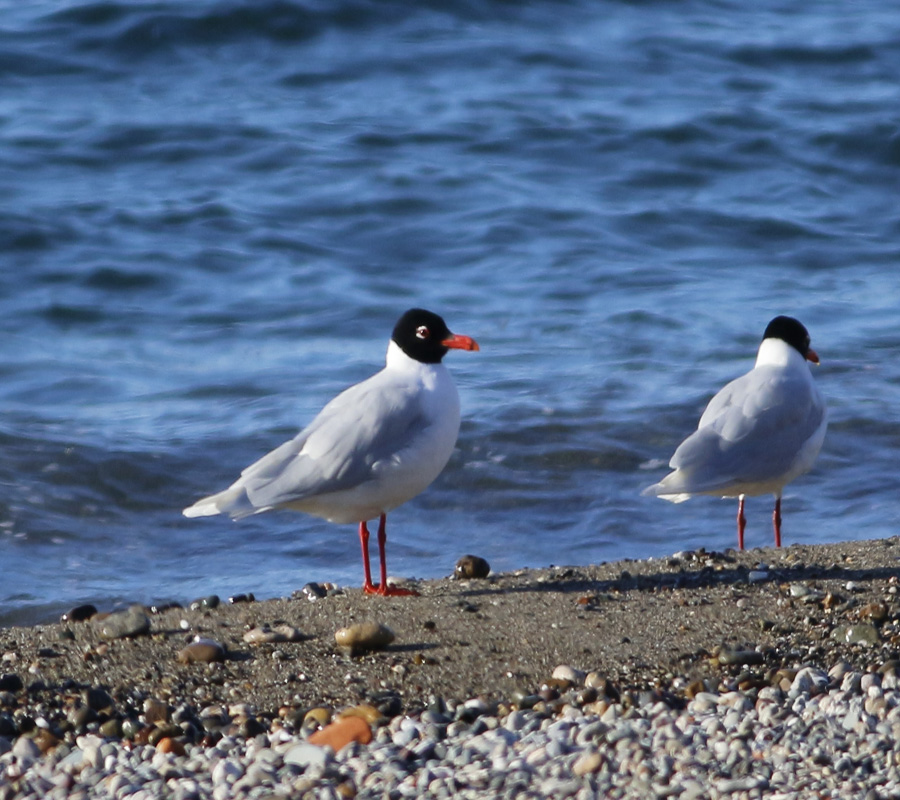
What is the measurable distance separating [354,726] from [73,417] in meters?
5.75

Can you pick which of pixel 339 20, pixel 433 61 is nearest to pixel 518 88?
pixel 433 61

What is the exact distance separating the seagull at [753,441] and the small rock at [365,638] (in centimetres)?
194

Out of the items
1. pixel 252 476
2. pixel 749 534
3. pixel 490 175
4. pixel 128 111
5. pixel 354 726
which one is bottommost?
pixel 749 534

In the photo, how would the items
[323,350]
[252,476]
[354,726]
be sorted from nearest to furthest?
[354,726], [252,476], [323,350]

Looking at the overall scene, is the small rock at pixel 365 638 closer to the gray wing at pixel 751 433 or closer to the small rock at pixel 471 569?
the small rock at pixel 471 569

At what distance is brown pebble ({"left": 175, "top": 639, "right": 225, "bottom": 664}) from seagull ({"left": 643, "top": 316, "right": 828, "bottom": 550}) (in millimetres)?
2402

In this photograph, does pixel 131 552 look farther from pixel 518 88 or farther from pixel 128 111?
pixel 518 88

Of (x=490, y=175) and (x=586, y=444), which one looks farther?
(x=490, y=175)

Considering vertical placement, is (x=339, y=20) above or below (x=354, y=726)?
above

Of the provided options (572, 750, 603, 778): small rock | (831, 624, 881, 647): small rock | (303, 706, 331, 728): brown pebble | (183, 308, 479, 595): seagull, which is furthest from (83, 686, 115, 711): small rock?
(831, 624, 881, 647): small rock

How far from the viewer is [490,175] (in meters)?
14.8

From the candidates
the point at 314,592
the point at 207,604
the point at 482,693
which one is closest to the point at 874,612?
the point at 482,693

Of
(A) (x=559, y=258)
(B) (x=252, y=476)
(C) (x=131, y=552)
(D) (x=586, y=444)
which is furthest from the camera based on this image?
(A) (x=559, y=258)

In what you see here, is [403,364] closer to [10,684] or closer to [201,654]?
[201,654]
